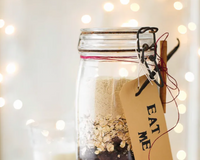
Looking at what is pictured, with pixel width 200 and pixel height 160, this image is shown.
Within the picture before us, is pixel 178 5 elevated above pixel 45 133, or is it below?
above

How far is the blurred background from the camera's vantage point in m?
0.71

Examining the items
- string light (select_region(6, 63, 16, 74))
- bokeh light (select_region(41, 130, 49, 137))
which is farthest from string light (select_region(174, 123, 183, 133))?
string light (select_region(6, 63, 16, 74))

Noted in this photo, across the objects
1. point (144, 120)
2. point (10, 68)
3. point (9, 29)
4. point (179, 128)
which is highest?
point (9, 29)

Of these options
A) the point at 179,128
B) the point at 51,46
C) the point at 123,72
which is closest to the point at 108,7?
the point at 51,46

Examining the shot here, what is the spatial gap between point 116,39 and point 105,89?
0.10m

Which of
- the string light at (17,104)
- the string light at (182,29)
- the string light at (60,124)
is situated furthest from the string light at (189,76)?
the string light at (17,104)

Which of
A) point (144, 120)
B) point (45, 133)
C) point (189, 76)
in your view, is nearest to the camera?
point (144, 120)

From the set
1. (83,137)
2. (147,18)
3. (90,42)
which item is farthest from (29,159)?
(147,18)

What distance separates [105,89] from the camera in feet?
1.53

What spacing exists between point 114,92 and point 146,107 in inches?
2.5

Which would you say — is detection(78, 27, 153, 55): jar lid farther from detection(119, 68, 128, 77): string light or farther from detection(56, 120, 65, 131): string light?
detection(56, 120, 65, 131): string light

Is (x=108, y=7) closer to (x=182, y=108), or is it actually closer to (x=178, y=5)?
(x=178, y=5)

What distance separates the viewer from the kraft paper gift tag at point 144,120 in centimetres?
44

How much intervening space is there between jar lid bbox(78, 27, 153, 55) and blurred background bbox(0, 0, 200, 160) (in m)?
0.25
